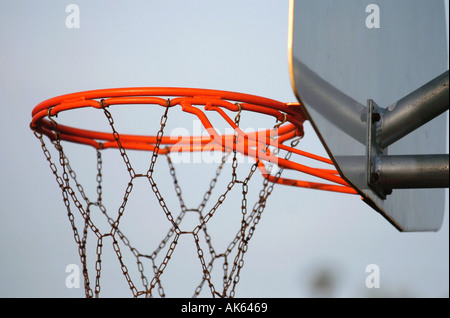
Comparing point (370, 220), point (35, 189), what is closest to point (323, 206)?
point (370, 220)

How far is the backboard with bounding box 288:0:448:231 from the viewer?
1.58 m

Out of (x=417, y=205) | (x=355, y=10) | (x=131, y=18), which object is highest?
(x=131, y=18)

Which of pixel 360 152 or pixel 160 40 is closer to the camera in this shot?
pixel 360 152

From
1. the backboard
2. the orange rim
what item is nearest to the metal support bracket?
the backboard

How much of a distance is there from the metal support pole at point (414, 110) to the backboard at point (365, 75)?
0.07 ft

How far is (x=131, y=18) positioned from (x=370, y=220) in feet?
11.4

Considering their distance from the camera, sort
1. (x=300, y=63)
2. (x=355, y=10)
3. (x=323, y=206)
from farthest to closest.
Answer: (x=323, y=206)
(x=355, y=10)
(x=300, y=63)

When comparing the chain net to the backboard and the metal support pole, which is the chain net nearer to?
the backboard

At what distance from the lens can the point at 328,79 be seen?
167 centimetres

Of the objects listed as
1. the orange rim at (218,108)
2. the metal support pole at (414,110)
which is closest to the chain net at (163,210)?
the orange rim at (218,108)

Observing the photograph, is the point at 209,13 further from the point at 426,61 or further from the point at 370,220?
the point at 370,220

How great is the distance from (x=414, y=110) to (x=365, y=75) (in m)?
0.28

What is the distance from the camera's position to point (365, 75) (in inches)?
71.9

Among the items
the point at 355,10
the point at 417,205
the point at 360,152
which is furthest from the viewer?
the point at 417,205
